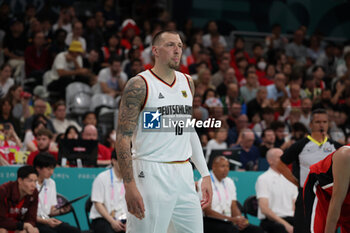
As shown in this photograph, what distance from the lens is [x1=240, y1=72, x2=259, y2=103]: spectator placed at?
14.3m

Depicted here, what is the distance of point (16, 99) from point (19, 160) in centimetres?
240

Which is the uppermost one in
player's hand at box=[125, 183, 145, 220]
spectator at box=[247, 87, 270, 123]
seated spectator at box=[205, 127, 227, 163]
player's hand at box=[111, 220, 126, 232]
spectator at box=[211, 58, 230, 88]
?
spectator at box=[211, 58, 230, 88]

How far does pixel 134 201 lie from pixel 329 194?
154cm

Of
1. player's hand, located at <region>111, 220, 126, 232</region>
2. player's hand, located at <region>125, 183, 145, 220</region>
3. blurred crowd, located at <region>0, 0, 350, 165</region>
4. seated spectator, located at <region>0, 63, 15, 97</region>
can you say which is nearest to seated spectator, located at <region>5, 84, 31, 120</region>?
blurred crowd, located at <region>0, 0, 350, 165</region>

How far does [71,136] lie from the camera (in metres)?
10.7

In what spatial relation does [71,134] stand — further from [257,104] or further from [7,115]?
[257,104]

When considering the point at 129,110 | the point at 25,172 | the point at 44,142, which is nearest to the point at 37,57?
the point at 44,142

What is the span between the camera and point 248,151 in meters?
11.3

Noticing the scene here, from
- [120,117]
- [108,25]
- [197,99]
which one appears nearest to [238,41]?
[108,25]

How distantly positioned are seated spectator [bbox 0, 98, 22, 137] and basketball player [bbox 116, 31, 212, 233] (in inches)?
275

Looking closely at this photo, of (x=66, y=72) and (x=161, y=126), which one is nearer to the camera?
(x=161, y=126)

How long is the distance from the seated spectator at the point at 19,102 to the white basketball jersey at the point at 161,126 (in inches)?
303

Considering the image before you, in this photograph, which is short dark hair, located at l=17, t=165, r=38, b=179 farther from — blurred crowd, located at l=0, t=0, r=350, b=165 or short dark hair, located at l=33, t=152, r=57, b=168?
blurred crowd, located at l=0, t=0, r=350, b=165

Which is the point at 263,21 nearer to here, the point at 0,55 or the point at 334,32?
the point at 334,32
